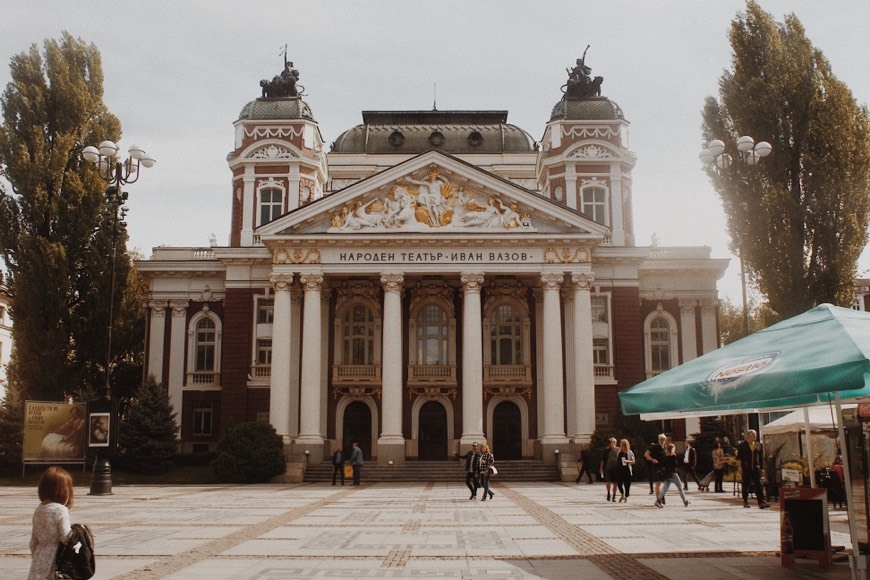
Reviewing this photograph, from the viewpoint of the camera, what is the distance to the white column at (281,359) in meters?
39.3

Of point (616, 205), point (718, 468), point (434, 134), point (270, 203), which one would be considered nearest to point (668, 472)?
point (718, 468)

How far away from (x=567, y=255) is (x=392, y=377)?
32.4 ft

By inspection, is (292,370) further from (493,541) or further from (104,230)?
(493,541)

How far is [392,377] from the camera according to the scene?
129 ft

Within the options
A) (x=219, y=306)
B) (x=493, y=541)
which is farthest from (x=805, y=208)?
(x=219, y=306)

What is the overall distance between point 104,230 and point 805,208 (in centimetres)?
3182

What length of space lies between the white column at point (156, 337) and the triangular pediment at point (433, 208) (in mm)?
9947

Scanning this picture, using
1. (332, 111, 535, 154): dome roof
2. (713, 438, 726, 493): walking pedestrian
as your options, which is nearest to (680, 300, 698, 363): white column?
(332, 111, 535, 154): dome roof

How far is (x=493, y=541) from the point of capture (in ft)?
50.6

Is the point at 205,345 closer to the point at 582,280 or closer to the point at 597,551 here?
the point at 582,280

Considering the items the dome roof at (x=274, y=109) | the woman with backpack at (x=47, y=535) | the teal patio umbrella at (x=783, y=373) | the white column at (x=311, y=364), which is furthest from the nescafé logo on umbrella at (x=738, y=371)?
the dome roof at (x=274, y=109)

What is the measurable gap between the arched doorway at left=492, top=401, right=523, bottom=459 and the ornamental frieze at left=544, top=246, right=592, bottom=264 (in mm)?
8312

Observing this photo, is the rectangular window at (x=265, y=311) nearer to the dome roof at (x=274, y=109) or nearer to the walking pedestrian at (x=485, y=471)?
the dome roof at (x=274, y=109)

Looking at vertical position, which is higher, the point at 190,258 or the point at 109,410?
the point at 190,258
